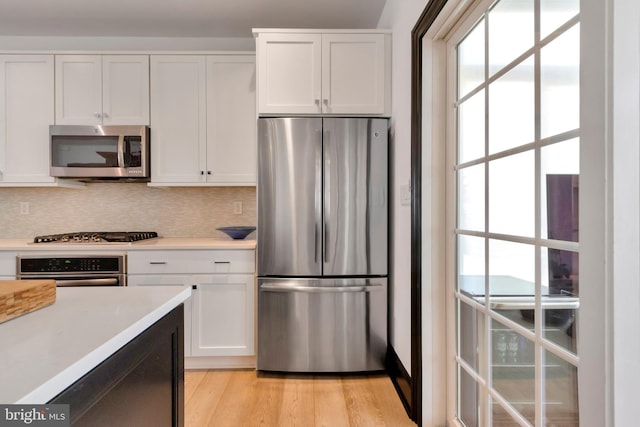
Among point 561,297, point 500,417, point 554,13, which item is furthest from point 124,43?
point 500,417

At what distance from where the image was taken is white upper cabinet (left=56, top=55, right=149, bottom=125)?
2725mm

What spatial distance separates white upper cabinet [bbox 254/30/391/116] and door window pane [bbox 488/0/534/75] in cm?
107

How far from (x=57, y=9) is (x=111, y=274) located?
1.99 m

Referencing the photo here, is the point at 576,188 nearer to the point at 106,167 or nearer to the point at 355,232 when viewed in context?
the point at 355,232

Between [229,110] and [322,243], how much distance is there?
131cm

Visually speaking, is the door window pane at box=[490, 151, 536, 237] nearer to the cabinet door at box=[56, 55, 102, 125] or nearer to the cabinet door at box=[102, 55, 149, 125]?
the cabinet door at box=[102, 55, 149, 125]

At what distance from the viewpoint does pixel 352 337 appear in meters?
2.36

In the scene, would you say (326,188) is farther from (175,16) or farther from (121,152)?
(175,16)

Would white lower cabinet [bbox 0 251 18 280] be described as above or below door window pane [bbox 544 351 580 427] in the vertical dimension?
above

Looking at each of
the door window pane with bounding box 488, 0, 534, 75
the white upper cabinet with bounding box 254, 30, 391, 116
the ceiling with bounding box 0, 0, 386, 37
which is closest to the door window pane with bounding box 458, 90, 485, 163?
→ the door window pane with bounding box 488, 0, 534, 75

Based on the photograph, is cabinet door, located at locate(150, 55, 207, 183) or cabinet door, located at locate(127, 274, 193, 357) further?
cabinet door, located at locate(150, 55, 207, 183)

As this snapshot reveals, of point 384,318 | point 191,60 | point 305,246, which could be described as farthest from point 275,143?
point 384,318

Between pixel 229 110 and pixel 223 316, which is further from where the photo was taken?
pixel 229 110

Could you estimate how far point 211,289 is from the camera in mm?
2494
